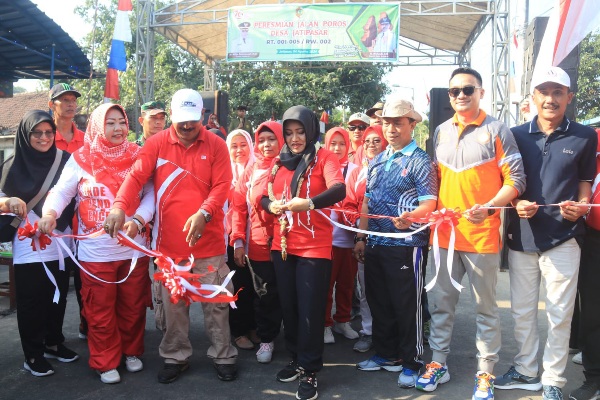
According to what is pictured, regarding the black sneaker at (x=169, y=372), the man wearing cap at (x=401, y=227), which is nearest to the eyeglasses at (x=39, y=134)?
the black sneaker at (x=169, y=372)

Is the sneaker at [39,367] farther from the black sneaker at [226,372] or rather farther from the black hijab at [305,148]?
the black hijab at [305,148]

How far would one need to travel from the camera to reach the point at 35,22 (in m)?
10.0

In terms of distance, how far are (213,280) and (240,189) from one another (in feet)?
2.82

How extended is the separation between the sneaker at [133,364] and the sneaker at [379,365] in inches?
65.8

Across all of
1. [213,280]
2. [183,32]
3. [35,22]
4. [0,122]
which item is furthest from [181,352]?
[0,122]

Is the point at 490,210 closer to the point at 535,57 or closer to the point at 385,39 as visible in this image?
the point at 535,57

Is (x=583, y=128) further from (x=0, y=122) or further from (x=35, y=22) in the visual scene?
(x=0, y=122)

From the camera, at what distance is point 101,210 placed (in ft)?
11.8

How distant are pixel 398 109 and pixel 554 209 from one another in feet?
3.96

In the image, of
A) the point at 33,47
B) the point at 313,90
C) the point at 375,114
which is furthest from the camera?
the point at 313,90

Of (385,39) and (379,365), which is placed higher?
(385,39)

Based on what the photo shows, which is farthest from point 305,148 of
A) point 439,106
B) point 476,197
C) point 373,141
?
point 439,106

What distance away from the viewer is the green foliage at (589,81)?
22.2 meters

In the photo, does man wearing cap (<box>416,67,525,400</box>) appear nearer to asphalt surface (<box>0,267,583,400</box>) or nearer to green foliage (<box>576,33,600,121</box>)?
asphalt surface (<box>0,267,583,400</box>)
